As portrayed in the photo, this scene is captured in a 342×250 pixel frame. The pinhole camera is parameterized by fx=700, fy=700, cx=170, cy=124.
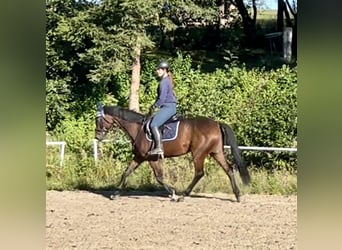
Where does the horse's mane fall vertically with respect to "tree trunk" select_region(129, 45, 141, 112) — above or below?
below

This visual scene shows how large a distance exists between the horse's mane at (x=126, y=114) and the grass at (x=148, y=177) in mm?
1035

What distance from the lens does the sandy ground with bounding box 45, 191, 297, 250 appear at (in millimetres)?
4492

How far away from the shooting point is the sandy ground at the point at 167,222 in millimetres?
4492

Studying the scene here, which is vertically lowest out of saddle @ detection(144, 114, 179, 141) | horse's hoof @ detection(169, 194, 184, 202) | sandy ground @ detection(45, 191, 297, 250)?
sandy ground @ detection(45, 191, 297, 250)

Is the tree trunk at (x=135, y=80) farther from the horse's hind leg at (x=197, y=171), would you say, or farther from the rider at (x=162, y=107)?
the rider at (x=162, y=107)

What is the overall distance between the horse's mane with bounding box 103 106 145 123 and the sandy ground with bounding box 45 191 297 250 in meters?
0.77

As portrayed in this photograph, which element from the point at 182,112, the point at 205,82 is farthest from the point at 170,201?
the point at 205,82

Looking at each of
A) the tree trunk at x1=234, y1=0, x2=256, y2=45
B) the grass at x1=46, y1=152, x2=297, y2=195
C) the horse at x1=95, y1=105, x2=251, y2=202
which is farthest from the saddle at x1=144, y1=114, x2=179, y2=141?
the tree trunk at x1=234, y1=0, x2=256, y2=45

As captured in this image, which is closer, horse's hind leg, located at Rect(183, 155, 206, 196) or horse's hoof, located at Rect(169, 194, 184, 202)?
horse's hoof, located at Rect(169, 194, 184, 202)

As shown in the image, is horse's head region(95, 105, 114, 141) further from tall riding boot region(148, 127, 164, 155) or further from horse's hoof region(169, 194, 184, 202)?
horse's hoof region(169, 194, 184, 202)

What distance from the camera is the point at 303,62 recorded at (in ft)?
2.20

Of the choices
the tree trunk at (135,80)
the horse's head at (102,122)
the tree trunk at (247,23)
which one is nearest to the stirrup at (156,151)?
the horse's head at (102,122)
